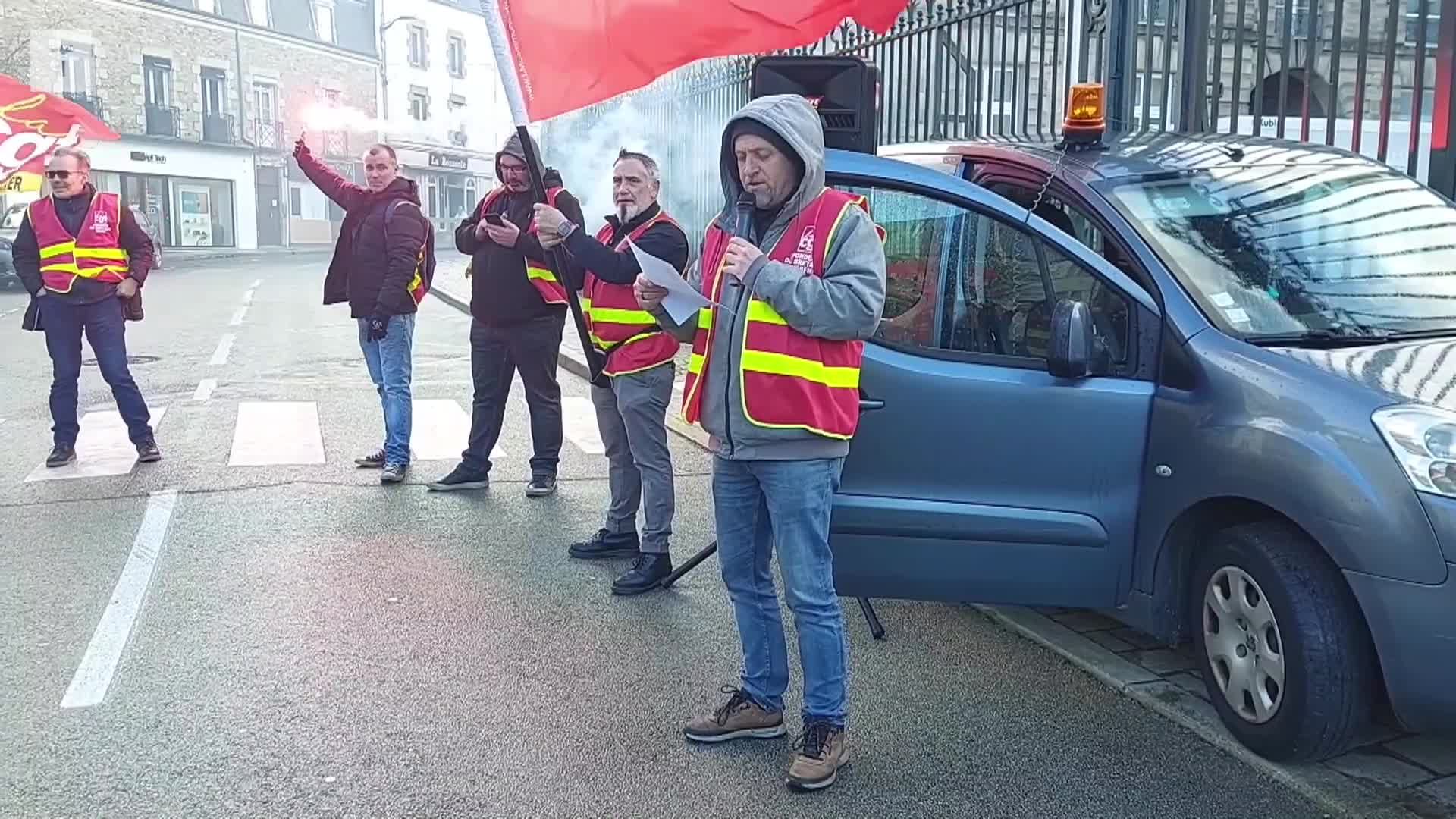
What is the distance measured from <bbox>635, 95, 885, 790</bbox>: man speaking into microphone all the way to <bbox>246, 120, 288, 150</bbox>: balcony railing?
46.8 meters

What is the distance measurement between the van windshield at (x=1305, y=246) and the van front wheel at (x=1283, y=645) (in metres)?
0.68

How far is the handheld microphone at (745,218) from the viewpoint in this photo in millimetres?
3613

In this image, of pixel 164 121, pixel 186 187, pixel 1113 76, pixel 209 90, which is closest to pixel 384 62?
pixel 209 90

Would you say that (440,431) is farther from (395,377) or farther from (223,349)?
(223,349)

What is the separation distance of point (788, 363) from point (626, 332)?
7.14ft

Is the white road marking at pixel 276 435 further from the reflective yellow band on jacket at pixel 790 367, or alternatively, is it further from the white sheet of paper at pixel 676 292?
the reflective yellow band on jacket at pixel 790 367

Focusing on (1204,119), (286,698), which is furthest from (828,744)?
(1204,119)

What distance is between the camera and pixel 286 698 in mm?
4234

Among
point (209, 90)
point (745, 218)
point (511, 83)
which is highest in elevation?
point (209, 90)

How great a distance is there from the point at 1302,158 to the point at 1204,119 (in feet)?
10.6

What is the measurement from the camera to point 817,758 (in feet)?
11.8

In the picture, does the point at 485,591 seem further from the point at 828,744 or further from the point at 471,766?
the point at 828,744

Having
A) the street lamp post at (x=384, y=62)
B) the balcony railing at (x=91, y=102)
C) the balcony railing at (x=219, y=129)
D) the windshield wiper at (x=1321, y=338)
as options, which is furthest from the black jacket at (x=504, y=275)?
the street lamp post at (x=384, y=62)

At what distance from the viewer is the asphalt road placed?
11.6 ft
